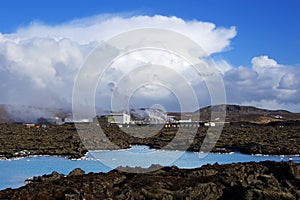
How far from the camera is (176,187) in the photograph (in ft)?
34.7

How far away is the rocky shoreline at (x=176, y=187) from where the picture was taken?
9516 millimetres

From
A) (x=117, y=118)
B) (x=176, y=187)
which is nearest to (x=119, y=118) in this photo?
(x=117, y=118)

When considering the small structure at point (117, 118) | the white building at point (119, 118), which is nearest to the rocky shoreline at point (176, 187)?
the small structure at point (117, 118)

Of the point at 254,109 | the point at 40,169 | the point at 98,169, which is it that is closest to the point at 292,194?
the point at 98,169

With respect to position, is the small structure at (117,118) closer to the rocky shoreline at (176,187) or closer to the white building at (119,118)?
the white building at (119,118)

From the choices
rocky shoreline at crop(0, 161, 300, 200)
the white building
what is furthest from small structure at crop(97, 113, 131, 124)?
rocky shoreline at crop(0, 161, 300, 200)

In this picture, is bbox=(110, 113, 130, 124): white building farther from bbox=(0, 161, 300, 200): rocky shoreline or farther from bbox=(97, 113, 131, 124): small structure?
bbox=(0, 161, 300, 200): rocky shoreline

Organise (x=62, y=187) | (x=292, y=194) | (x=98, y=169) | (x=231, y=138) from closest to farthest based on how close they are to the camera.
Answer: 1. (x=292, y=194)
2. (x=62, y=187)
3. (x=98, y=169)
4. (x=231, y=138)

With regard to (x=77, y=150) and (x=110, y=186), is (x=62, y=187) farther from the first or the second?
(x=77, y=150)

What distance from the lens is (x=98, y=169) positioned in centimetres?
1875

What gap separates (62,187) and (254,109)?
137 m

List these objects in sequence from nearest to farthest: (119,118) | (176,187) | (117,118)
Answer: (176,187), (117,118), (119,118)

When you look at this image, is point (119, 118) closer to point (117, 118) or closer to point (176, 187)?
point (117, 118)

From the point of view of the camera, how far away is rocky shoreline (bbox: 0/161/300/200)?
952cm
